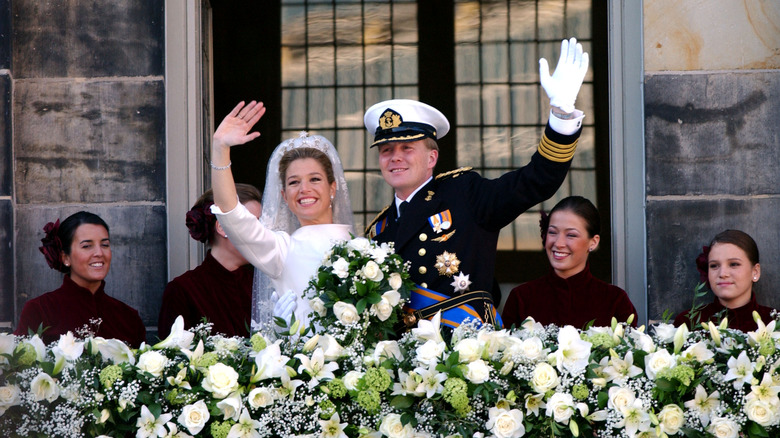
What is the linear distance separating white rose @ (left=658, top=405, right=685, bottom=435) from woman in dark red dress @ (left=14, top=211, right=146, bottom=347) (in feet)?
7.69

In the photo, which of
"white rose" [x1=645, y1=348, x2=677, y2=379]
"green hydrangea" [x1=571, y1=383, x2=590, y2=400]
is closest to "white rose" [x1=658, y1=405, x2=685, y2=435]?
"white rose" [x1=645, y1=348, x2=677, y2=379]

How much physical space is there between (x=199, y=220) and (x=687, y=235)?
7.56 ft

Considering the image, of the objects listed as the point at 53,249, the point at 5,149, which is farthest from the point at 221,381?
the point at 5,149

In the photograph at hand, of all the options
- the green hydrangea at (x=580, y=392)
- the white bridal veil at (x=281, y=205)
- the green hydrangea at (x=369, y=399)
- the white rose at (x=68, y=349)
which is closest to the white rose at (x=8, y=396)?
the white rose at (x=68, y=349)

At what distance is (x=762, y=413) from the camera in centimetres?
303

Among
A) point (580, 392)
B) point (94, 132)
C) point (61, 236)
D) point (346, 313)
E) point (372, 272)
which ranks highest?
point (94, 132)

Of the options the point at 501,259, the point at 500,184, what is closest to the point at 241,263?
the point at 500,184

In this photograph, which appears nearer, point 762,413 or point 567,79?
point 762,413

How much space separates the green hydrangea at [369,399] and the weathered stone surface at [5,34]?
2792 mm

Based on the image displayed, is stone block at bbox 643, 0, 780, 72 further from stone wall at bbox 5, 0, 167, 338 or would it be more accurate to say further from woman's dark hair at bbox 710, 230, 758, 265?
stone wall at bbox 5, 0, 167, 338

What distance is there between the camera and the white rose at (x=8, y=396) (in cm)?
302

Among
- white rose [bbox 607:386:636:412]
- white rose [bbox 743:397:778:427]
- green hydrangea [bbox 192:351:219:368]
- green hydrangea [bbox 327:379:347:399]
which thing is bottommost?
white rose [bbox 743:397:778:427]

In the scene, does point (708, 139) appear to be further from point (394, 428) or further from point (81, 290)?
point (81, 290)

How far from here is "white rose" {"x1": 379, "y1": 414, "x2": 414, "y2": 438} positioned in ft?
9.93
